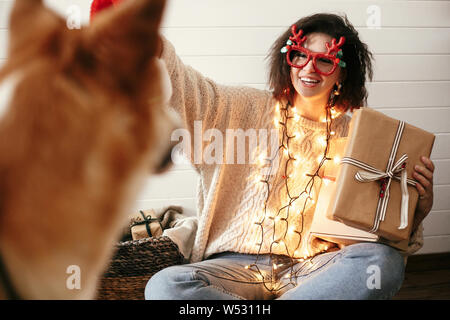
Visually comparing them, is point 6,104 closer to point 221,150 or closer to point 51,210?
point 51,210

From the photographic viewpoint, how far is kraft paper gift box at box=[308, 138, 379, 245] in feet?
3.19

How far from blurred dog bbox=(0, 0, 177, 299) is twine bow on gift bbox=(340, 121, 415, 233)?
72cm

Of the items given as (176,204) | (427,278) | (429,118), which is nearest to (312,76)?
(176,204)

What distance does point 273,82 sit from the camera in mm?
1143

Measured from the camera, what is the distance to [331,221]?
39.4 inches

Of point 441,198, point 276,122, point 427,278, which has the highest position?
point 276,122

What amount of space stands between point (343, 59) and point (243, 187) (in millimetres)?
501

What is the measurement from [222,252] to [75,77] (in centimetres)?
89

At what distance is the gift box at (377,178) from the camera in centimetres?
86

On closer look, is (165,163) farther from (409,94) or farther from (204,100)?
(409,94)

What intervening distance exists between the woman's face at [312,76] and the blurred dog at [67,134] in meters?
0.81

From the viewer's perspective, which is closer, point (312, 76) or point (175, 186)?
point (312, 76)

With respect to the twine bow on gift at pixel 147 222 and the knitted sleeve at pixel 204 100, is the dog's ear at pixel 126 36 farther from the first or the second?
the twine bow on gift at pixel 147 222

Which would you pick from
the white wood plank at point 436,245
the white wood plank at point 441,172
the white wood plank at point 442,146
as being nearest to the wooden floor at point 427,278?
the white wood plank at point 436,245
